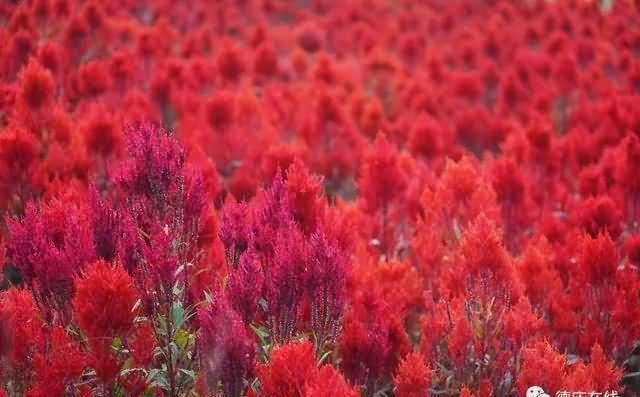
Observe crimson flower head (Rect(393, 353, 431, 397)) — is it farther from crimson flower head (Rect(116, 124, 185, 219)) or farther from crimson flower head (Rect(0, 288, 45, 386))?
crimson flower head (Rect(0, 288, 45, 386))

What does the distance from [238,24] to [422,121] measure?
6027 mm

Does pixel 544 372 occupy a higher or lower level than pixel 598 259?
lower

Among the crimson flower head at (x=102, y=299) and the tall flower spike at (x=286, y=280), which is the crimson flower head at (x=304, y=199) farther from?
the crimson flower head at (x=102, y=299)

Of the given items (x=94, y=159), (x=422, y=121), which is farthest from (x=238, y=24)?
(x=94, y=159)

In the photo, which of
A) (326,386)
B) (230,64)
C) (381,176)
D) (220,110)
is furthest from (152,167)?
(230,64)

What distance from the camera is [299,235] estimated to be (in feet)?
6.85

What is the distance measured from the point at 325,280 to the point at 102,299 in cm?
66

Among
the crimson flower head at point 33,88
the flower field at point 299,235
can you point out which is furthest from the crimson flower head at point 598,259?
the crimson flower head at point 33,88

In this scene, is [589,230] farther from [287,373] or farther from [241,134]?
[241,134]

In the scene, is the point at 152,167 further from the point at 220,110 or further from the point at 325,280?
the point at 220,110

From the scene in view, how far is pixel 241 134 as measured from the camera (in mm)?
5527

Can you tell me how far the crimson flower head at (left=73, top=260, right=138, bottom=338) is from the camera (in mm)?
1841

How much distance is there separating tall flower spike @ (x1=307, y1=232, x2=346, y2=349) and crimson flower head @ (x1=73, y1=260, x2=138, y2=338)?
537mm

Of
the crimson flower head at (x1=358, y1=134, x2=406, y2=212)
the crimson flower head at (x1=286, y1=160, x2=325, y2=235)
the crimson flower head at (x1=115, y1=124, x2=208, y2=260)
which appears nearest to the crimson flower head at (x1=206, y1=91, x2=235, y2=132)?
the crimson flower head at (x1=358, y1=134, x2=406, y2=212)
